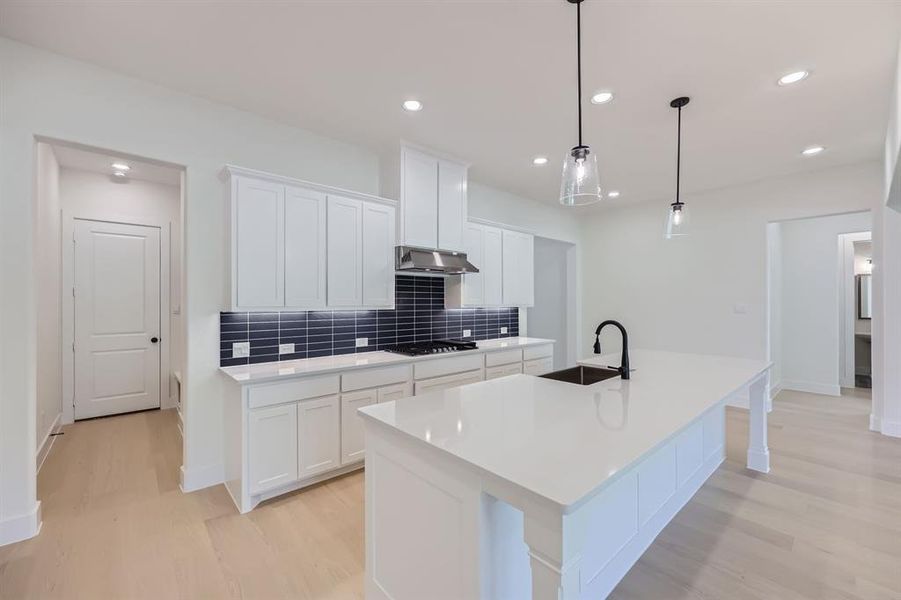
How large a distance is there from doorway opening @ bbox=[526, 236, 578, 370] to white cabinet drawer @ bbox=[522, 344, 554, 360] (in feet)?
4.70

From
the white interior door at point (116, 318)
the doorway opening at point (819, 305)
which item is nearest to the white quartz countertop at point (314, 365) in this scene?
the white interior door at point (116, 318)

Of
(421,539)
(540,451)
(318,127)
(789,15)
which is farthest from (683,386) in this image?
(318,127)

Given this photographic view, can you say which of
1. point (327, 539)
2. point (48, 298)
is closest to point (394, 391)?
point (327, 539)

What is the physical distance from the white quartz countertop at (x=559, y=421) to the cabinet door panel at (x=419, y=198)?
6.13 ft

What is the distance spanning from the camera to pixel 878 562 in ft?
6.47

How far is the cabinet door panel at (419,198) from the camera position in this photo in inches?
138

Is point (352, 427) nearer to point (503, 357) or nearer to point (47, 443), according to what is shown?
point (503, 357)

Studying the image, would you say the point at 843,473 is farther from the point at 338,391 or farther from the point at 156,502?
the point at 156,502

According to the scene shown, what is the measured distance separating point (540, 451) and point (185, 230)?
2809mm

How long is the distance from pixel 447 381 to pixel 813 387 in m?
5.47

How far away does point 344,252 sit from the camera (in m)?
3.16

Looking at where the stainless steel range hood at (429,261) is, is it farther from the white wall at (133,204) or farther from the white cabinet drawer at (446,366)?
the white wall at (133,204)

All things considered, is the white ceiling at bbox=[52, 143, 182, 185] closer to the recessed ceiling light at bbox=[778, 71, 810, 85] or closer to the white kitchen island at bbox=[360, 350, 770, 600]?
the white kitchen island at bbox=[360, 350, 770, 600]

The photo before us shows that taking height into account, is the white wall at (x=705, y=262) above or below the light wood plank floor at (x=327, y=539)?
above
